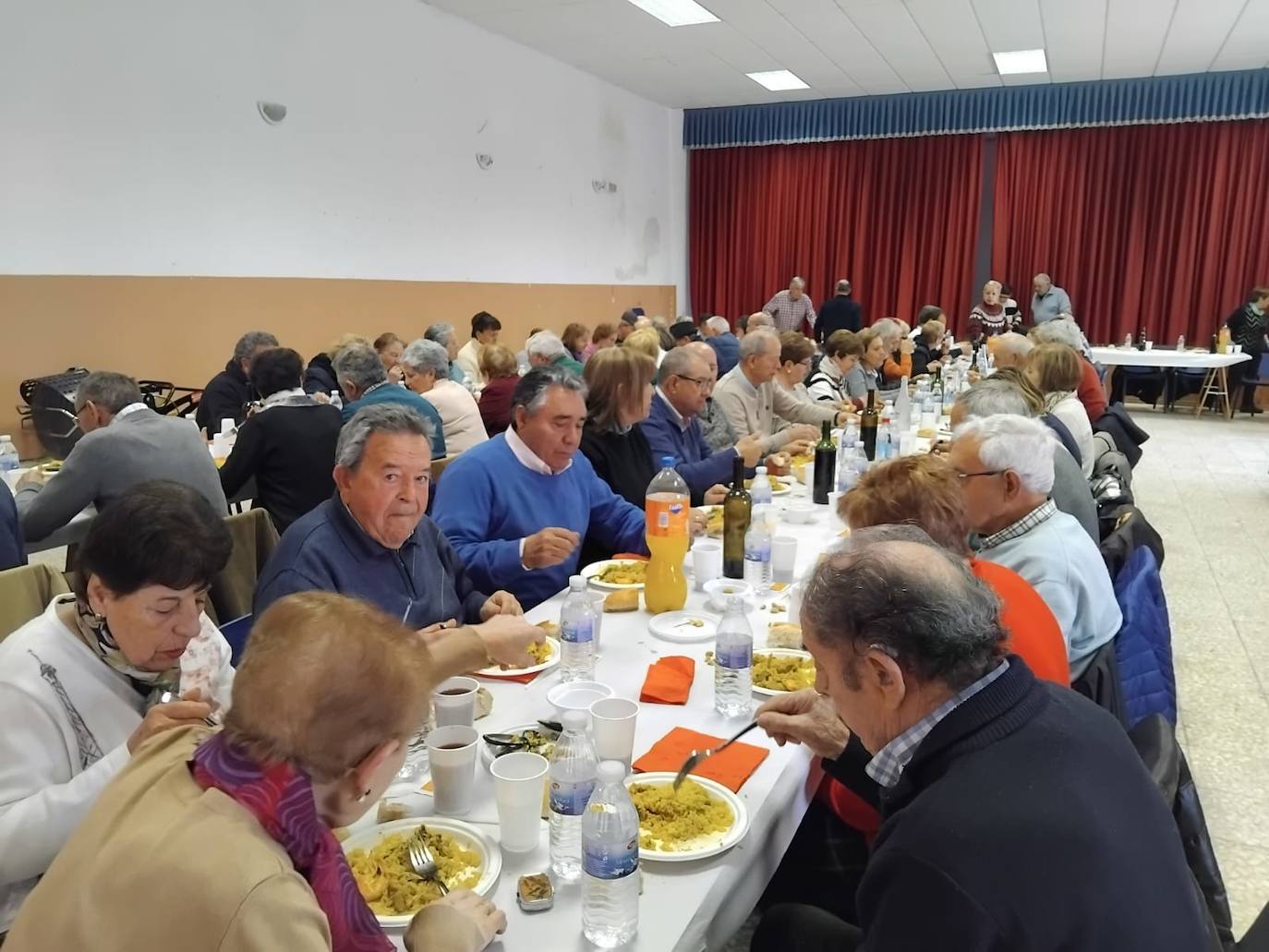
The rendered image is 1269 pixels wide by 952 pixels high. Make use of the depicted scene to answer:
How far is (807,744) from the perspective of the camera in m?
1.66

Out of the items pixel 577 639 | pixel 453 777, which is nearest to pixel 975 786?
pixel 453 777

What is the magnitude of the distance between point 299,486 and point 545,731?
277 centimetres

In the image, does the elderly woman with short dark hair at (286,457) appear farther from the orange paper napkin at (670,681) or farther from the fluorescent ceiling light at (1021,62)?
the fluorescent ceiling light at (1021,62)

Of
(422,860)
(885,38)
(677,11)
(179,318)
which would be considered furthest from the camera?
(885,38)

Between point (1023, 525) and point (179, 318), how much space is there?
621 cm

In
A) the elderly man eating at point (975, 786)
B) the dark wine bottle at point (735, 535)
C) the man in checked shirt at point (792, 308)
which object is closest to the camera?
the elderly man eating at point (975, 786)

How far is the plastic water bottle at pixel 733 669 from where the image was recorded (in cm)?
187

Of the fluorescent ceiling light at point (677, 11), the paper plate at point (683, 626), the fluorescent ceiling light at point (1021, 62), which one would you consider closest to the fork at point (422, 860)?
the paper plate at point (683, 626)

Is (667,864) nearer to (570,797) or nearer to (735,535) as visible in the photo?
(570,797)

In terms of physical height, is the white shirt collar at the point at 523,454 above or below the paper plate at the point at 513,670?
above

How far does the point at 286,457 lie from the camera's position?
4055 millimetres

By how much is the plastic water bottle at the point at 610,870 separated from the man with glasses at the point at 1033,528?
1.37 meters

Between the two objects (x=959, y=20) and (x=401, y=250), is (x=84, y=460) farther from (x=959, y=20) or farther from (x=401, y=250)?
(x=959, y=20)

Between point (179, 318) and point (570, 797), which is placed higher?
point (179, 318)
